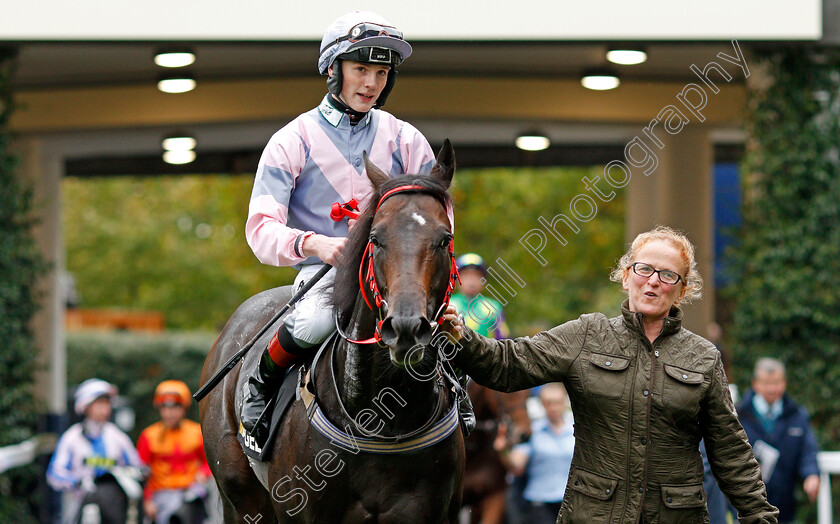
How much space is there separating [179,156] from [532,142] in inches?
171

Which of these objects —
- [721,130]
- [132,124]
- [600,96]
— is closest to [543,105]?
[600,96]

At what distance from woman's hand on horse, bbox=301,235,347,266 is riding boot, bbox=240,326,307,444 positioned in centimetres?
39

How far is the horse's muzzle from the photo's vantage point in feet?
9.49

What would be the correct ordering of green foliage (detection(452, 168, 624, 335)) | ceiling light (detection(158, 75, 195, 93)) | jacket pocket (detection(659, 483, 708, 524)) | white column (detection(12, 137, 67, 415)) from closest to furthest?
jacket pocket (detection(659, 483, 708, 524)) → ceiling light (detection(158, 75, 195, 93)) → white column (detection(12, 137, 67, 415)) → green foliage (detection(452, 168, 624, 335))

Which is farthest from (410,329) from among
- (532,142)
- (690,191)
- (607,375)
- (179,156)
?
(179,156)

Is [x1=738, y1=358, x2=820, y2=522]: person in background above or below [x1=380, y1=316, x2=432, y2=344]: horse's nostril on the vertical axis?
below

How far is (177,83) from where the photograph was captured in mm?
10195

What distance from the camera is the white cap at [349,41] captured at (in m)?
3.79

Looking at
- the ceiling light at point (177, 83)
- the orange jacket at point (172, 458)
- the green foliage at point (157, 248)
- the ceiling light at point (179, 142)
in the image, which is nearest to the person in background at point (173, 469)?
the orange jacket at point (172, 458)

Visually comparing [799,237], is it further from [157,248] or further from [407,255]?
[157,248]

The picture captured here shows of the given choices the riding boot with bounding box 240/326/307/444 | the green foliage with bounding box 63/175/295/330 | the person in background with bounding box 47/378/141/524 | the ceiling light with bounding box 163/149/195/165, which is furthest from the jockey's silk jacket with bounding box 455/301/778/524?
the green foliage with bounding box 63/175/295/330

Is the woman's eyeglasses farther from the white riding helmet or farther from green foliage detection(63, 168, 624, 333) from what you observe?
green foliage detection(63, 168, 624, 333)
